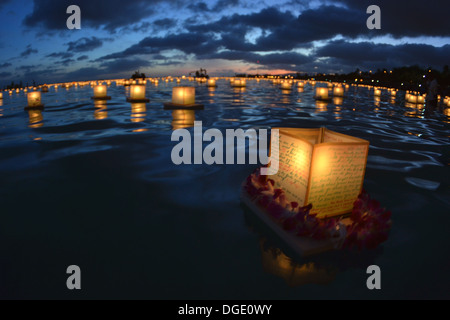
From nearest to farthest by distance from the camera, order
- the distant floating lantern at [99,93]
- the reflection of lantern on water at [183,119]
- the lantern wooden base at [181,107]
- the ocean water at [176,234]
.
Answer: the ocean water at [176,234] < the reflection of lantern on water at [183,119] < the lantern wooden base at [181,107] < the distant floating lantern at [99,93]

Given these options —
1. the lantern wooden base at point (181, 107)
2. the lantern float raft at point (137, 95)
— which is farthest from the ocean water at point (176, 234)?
the lantern float raft at point (137, 95)

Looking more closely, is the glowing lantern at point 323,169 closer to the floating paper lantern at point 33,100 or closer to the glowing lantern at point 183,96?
the glowing lantern at point 183,96

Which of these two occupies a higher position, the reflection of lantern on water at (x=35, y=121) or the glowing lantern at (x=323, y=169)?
the reflection of lantern on water at (x=35, y=121)

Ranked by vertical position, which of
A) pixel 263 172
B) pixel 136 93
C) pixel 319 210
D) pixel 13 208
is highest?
pixel 136 93

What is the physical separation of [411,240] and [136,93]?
21.0 meters

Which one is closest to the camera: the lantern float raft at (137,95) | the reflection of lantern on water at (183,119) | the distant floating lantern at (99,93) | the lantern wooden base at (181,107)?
the reflection of lantern on water at (183,119)

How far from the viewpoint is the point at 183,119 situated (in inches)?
564

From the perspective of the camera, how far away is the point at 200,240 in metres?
4.02

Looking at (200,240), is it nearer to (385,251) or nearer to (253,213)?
(253,213)

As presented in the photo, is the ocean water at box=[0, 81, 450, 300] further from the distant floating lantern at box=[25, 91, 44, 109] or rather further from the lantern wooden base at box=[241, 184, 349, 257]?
the distant floating lantern at box=[25, 91, 44, 109]

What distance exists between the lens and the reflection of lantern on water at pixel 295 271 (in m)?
3.24

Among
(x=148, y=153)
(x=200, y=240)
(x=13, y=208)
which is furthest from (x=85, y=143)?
(x=200, y=240)

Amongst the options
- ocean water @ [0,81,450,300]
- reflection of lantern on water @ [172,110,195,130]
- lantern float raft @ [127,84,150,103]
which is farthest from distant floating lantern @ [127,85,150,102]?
ocean water @ [0,81,450,300]

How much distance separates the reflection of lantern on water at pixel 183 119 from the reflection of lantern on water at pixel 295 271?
30.2 ft
